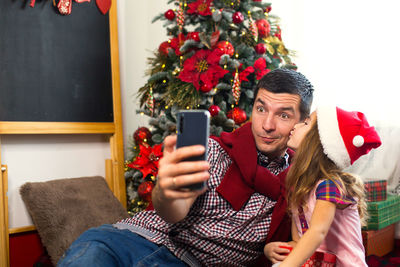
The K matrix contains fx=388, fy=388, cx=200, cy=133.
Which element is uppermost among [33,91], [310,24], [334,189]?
[310,24]

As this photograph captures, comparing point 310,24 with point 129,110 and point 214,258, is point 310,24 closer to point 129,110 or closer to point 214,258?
point 129,110

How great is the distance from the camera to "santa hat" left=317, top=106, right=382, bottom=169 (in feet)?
3.67

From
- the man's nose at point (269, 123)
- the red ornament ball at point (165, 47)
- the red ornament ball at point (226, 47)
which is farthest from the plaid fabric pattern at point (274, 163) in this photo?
the red ornament ball at point (165, 47)

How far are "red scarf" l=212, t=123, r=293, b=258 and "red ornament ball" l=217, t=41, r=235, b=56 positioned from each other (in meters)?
0.87

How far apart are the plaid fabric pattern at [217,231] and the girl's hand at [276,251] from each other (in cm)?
6

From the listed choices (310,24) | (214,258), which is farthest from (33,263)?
(310,24)

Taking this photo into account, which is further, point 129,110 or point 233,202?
point 129,110

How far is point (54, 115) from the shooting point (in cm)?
230

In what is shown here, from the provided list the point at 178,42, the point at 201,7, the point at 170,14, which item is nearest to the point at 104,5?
the point at 170,14

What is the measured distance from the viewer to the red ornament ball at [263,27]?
2.21 m

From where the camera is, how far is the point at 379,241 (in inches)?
88.2

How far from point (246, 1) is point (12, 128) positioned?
149 centimetres

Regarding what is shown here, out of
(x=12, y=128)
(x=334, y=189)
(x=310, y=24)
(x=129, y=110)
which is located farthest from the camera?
(x=129, y=110)

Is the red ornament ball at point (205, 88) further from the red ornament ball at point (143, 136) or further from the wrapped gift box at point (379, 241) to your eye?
the wrapped gift box at point (379, 241)
